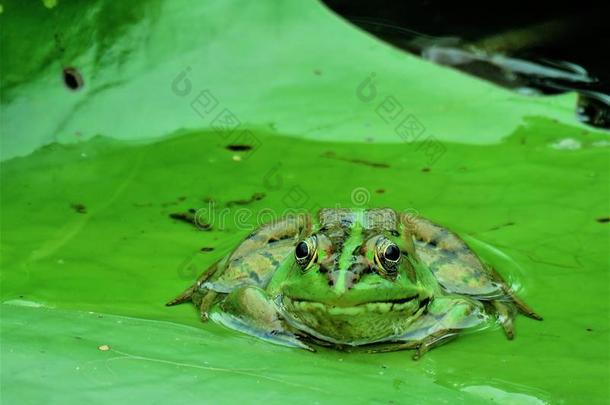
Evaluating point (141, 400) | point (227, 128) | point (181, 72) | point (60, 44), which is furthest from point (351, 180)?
point (141, 400)

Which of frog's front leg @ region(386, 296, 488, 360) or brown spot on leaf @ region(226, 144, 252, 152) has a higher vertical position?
brown spot on leaf @ region(226, 144, 252, 152)

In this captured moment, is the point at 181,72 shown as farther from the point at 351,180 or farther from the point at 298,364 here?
the point at 298,364

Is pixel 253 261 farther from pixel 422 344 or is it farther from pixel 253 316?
pixel 422 344

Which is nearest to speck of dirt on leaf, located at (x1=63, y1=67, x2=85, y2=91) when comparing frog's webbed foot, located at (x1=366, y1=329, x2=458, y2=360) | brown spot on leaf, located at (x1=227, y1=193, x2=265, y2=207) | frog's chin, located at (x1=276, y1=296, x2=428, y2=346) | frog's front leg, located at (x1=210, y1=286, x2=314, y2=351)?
brown spot on leaf, located at (x1=227, y1=193, x2=265, y2=207)

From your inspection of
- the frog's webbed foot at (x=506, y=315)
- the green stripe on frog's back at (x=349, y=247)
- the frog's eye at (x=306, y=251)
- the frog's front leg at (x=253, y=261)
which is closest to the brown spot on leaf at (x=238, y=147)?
the frog's front leg at (x=253, y=261)

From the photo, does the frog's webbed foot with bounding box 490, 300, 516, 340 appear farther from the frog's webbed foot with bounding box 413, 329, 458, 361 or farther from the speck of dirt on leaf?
the speck of dirt on leaf
